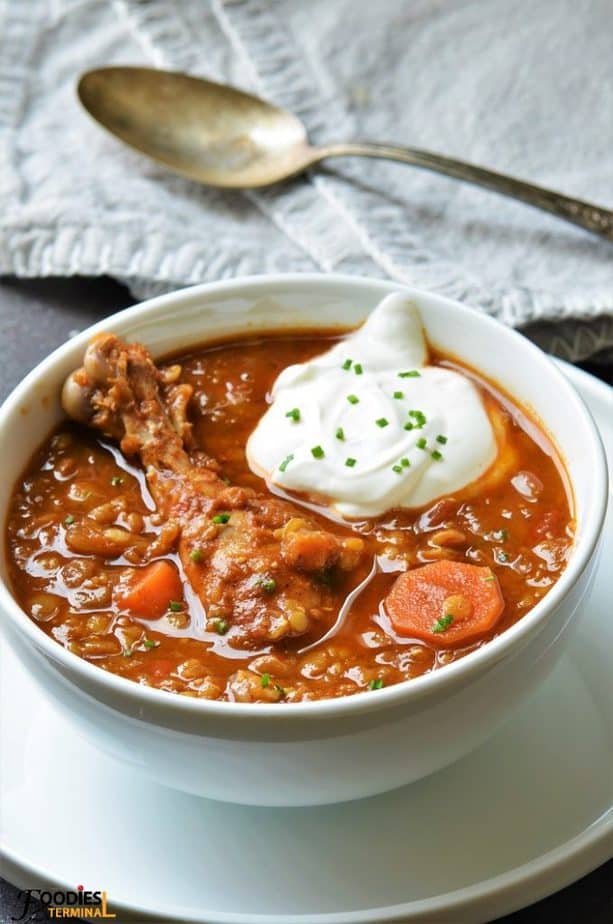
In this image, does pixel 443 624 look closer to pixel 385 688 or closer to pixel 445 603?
pixel 445 603

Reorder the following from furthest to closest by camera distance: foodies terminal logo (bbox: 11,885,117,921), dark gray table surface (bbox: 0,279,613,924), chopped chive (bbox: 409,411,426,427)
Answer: dark gray table surface (bbox: 0,279,613,924)
chopped chive (bbox: 409,411,426,427)
foodies terminal logo (bbox: 11,885,117,921)

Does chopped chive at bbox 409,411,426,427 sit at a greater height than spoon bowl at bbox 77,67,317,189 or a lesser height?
greater

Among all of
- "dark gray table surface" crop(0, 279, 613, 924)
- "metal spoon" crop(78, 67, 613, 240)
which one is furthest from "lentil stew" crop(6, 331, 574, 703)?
"metal spoon" crop(78, 67, 613, 240)

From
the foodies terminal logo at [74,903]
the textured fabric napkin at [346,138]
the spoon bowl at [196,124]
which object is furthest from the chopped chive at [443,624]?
the spoon bowl at [196,124]

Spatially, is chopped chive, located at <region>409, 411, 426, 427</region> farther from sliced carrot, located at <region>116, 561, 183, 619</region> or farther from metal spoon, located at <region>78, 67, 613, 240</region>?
metal spoon, located at <region>78, 67, 613, 240</region>

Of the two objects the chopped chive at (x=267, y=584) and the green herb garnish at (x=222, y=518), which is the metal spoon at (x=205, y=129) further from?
the chopped chive at (x=267, y=584)

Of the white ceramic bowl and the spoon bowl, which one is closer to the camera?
the white ceramic bowl

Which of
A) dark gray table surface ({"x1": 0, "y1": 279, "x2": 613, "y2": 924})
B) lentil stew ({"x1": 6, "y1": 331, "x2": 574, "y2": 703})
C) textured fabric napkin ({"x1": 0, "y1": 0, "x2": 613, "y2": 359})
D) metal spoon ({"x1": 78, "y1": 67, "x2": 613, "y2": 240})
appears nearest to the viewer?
lentil stew ({"x1": 6, "y1": 331, "x2": 574, "y2": 703})

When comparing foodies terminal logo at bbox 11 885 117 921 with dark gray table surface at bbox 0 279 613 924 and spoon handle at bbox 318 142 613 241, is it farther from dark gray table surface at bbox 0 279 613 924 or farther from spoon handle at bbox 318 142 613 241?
spoon handle at bbox 318 142 613 241

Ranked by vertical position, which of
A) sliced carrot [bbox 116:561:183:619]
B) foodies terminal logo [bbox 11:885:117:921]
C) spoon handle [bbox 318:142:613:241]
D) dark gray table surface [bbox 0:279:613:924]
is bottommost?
dark gray table surface [bbox 0:279:613:924]
